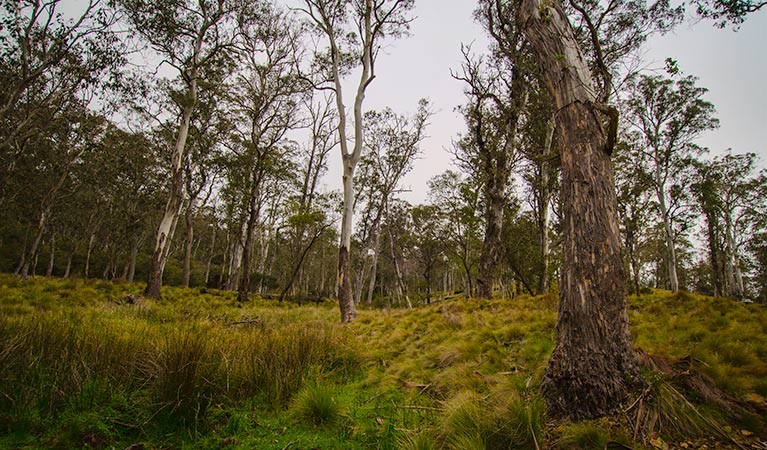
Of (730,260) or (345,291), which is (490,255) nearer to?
(345,291)

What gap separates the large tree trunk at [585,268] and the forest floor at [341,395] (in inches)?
6.4

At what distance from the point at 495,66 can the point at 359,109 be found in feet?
17.1

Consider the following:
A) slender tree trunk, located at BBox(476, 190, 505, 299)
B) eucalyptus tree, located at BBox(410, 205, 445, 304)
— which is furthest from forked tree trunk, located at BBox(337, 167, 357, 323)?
eucalyptus tree, located at BBox(410, 205, 445, 304)

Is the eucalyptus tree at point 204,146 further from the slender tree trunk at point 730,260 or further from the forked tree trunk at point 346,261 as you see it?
the slender tree trunk at point 730,260

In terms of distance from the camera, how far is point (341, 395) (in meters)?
3.33

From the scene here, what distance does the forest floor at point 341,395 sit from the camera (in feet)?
6.80

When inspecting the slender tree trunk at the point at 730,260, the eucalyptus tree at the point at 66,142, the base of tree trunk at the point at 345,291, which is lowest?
the base of tree trunk at the point at 345,291

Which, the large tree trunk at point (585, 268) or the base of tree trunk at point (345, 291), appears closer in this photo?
the large tree trunk at point (585, 268)

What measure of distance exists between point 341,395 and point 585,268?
2619mm

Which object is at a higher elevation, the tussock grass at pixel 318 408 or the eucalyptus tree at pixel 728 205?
the eucalyptus tree at pixel 728 205

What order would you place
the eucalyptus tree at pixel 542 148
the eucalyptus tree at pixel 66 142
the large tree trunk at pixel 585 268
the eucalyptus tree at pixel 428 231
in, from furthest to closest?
the eucalyptus tree at pixel 428 231 < the eucalyptus tree at pixel 66 142 < the eucalyptus tree at pixel 542 148 < the large tree trunk at pixel 585 268

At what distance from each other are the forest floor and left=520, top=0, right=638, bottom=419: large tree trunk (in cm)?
16

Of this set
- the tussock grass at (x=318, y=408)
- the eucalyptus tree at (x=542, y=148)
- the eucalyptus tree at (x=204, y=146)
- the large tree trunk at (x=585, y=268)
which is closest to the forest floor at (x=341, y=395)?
the tussock grass at (x=318, y=408)

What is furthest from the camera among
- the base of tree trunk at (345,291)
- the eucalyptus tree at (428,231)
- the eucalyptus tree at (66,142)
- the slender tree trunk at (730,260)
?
the slender tree trunk at (730,260)
